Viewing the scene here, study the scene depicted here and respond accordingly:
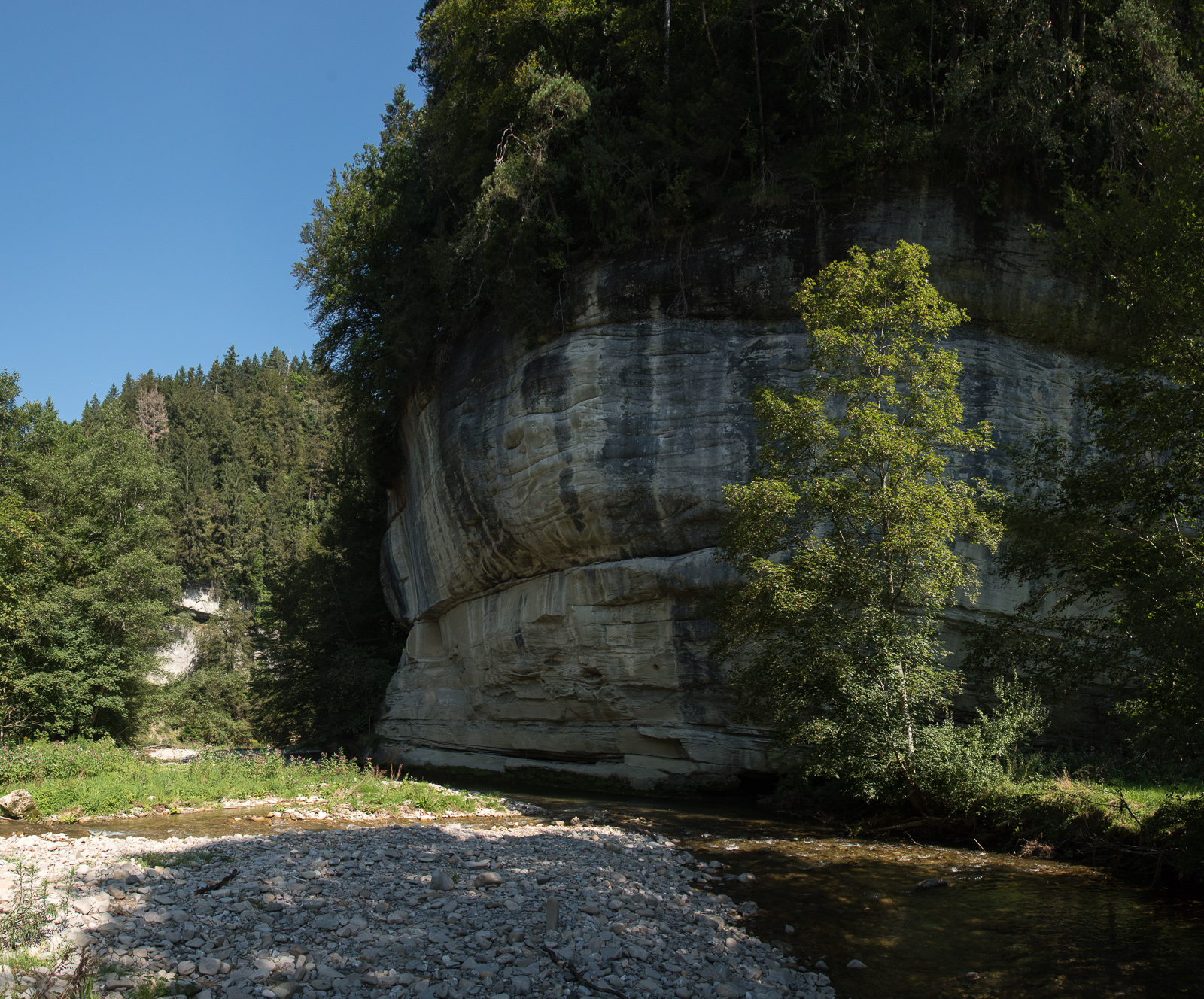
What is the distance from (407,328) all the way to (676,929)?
18.0m

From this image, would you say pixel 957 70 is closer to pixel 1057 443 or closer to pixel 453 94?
pixel 1057 443

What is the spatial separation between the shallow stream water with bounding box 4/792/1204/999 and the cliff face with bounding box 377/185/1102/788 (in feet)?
19.9

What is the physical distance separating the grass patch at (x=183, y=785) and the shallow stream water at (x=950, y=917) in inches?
42.6

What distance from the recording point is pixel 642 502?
652 inches

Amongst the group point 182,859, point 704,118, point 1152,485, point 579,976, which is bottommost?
point 579,976

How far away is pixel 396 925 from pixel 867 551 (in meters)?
8.21

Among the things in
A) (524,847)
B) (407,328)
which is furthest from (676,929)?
(407,328)

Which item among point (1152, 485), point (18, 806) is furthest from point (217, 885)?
point (1152, 485)

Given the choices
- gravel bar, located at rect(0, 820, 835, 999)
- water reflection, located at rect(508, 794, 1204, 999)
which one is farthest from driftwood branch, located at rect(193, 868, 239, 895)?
water reflection, located at rect(508, 794, 1204, 999)

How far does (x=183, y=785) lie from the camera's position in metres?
13.1

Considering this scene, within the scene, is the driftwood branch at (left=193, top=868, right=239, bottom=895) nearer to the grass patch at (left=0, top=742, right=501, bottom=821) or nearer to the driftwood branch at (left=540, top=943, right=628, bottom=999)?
the driftwood branch at (left=540, top=943, right=628, bottom=999)

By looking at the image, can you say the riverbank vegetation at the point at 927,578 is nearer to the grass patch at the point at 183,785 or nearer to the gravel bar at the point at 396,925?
the gravel bar at the point at 396,925

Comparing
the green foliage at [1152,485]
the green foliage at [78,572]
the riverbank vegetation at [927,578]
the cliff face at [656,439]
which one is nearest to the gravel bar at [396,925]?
the riverbank vegetation at [927,578]

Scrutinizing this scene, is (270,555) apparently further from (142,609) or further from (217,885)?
(217,885)
